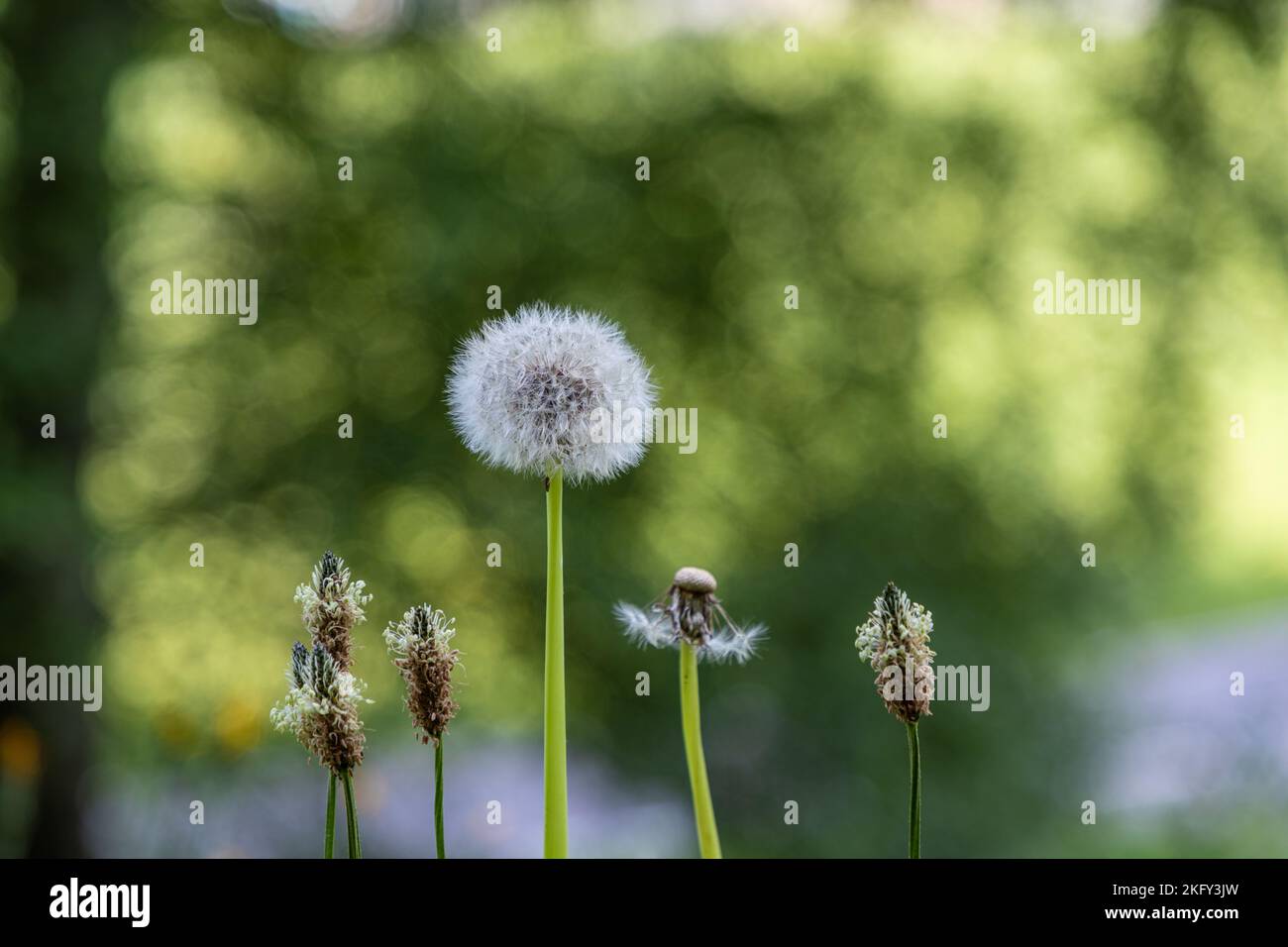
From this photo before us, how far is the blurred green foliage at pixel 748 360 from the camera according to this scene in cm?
262

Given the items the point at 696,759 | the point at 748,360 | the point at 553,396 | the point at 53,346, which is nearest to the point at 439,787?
the point at 696,759

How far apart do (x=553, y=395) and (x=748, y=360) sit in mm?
1963

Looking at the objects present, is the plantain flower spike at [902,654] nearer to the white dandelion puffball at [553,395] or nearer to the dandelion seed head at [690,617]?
the dandelion seed head at [690,617]

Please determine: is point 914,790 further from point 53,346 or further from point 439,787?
point 53,346

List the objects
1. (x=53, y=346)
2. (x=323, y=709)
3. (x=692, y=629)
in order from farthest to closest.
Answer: (x=53, y=346) → (x=692, y=629) → (x=323, y=709)

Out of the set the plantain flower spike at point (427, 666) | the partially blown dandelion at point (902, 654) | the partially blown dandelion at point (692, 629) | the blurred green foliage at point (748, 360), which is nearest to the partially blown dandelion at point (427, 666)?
the plantain flower spike at point (427, 666)

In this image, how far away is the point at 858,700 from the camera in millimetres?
2631

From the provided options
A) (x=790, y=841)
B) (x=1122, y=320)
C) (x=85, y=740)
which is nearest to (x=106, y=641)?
(x=85, y=740)

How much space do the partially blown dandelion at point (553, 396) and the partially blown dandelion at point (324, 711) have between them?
141 mm

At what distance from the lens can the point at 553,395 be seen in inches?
31.6

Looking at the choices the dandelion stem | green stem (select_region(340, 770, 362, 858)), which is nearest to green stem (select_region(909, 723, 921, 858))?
the dandelion stem

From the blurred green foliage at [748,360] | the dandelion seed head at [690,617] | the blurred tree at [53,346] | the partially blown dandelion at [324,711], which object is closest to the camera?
the partially blown dandelion at [324,711]

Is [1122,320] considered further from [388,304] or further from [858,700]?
[388,304]

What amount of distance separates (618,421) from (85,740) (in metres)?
2.27
